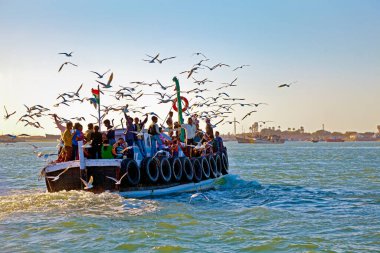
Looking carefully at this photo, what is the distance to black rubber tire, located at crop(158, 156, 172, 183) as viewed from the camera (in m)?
19.4

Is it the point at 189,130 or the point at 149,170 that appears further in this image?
the point at 189,130

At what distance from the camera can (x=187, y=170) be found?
21516 mm

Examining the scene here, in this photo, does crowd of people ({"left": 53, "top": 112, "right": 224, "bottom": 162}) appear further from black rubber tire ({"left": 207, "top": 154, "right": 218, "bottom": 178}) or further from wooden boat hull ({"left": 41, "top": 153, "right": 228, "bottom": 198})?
black rubber tire ({"left": 207, "top": 154, "right": 218, "bottom": 178})

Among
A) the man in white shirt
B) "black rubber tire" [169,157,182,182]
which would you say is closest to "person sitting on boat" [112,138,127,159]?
"black rubber tire" [169,157,182,182]

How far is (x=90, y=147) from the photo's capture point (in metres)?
17.6

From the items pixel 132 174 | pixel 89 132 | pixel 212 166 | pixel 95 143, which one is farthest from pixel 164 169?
pixel 212 166

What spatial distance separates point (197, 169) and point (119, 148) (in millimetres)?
→ 5262

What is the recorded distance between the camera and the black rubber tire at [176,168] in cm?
2031

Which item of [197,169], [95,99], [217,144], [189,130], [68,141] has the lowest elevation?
[197,169]

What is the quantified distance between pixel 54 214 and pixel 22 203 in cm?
213

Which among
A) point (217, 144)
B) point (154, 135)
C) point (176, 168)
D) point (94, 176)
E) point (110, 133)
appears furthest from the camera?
point (217, 144)

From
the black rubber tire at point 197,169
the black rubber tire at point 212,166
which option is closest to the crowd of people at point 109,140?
the black rubber tire at point 197,169

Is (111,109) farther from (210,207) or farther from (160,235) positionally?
(160,235)

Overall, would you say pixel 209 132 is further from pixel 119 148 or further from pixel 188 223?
pixel 188 223
